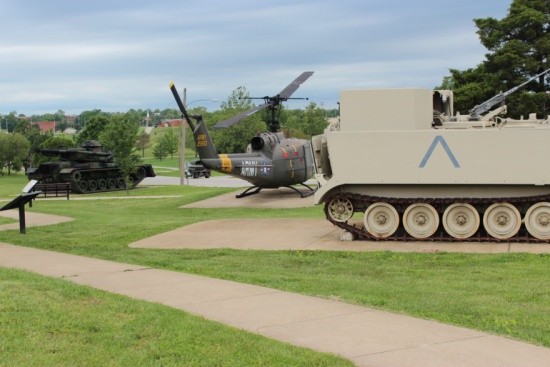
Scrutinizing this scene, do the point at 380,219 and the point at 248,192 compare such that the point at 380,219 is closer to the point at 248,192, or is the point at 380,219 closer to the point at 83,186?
the point at 248,192

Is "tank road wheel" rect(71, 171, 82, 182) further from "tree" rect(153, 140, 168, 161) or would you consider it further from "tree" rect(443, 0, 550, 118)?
"tree" rect(153, 140, 168, 161)

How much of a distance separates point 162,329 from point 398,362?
7.08 feet

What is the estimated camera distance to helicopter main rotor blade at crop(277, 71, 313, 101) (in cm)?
2790

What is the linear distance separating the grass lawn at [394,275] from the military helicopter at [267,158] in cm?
1111

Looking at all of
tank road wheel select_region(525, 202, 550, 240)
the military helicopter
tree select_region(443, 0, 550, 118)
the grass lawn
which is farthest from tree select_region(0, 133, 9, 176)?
tank road wheel select_region(525, 202, 550, 240)

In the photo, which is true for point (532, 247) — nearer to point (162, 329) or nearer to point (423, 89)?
point (423, 89)

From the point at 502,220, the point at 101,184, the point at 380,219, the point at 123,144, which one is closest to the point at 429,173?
the point at 380,219

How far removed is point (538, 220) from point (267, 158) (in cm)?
1500

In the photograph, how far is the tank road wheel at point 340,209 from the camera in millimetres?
15289

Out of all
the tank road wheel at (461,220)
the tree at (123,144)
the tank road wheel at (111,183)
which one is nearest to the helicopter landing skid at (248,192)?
the tank road wheel at (461,220)

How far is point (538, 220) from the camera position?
1420 centimetres

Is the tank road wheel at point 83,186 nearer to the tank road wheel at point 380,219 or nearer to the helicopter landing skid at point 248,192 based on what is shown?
the helicopter landing skid at point 248,192

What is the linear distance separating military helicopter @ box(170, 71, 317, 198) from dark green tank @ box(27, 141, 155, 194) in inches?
763

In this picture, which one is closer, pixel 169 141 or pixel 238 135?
pixel 238 135
